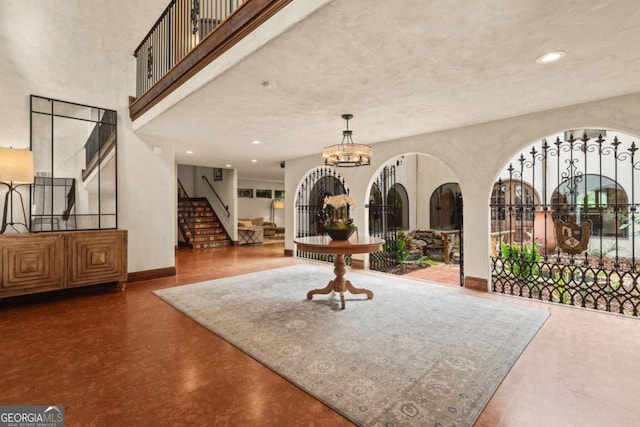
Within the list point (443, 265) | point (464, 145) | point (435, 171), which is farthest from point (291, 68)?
point (435, 171)

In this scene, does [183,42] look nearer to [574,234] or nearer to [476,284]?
[476,284]

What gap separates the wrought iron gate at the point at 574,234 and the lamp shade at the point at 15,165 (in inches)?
245

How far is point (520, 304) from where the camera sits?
3762 mm

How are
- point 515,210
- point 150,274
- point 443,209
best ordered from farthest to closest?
1. point 443,209
2. point 150,274
3. point 515,210

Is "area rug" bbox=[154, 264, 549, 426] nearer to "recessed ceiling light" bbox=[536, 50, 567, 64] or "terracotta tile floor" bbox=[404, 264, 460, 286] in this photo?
"terracotta tile floor" bbox=[404, 264, 460, 286]

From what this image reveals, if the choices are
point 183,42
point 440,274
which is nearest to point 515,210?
point 440,274

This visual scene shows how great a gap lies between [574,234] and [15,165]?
716 cm

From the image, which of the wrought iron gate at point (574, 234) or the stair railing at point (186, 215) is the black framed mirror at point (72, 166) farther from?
the wrought iron gate at point (574, 234)

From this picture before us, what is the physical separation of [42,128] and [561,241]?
7500mm

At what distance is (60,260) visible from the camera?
12.7 ft

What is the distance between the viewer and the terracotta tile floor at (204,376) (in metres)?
1.72

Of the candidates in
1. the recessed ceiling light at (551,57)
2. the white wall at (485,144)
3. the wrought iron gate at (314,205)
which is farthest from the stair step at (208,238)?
the recessed ceiling light at (551,57)

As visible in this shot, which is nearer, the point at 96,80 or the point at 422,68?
the point at 422,68

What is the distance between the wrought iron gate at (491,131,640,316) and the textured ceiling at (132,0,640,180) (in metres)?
0.98
